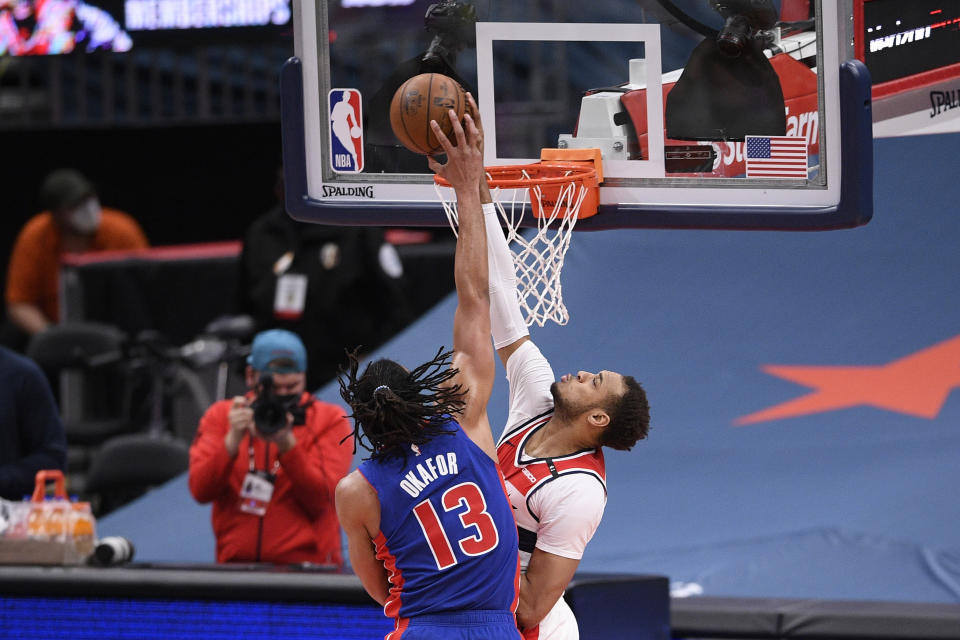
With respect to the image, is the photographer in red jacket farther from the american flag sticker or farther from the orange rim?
the american flag sticker

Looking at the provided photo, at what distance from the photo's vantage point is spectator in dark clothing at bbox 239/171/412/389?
333 inches

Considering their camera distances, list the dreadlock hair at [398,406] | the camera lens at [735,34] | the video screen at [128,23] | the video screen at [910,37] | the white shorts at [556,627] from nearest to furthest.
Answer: the dreadlock hair at [398,406], the white shorts at [556,627], the camera lens at [735,34], the video screen at [910,37], the video screen at [128,23]

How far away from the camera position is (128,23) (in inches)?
355

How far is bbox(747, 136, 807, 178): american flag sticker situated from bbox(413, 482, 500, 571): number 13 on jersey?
1.65 meters

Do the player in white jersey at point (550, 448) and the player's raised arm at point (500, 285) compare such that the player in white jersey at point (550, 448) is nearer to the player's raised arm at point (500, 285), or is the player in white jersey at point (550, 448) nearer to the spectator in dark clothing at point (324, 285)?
the player's raised arm at point (500, 285)

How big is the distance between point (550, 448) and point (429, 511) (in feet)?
2.29

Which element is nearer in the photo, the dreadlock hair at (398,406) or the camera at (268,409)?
the dreadlock hair at (398,406)

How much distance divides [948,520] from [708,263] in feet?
7.32

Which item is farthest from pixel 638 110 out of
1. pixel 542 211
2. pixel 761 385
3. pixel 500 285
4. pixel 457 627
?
pixel 761 385

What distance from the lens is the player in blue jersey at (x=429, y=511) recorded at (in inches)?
155

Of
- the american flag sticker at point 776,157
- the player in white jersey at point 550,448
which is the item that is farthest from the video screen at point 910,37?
the player in white jersey at point 550,448

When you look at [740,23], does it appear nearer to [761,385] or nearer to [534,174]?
[534,174]

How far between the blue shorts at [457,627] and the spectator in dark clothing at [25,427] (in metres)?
2.92

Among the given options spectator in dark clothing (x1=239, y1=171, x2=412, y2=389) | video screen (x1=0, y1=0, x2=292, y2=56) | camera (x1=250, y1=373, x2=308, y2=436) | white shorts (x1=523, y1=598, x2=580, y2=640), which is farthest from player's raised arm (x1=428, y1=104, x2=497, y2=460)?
video screen (x1=0, y1=0, x2=292, y2=56)
